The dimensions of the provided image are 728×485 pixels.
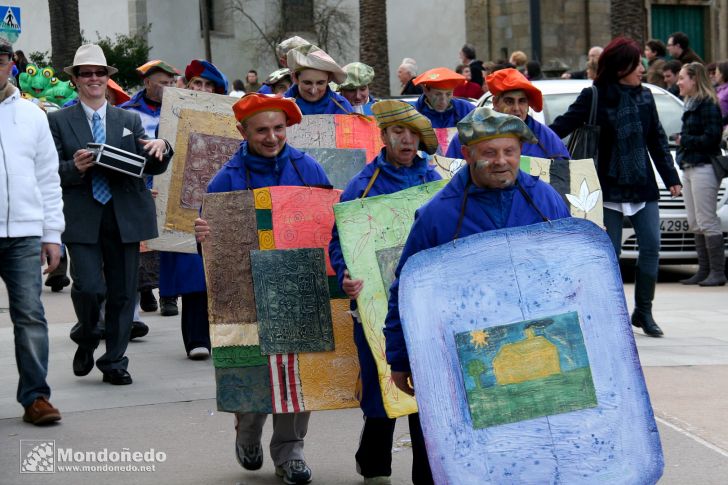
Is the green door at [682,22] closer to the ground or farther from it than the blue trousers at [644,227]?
farther from it

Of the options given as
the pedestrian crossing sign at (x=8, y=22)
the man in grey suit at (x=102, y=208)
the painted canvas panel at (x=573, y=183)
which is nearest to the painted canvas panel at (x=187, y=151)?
the man in grey suit at (x=102, y=208)

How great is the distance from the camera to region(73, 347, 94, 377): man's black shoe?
8352mm

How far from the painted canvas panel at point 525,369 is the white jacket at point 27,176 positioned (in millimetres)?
3412

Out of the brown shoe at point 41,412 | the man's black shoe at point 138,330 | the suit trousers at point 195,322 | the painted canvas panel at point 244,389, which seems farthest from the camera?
the man's black shoe at point 138,330

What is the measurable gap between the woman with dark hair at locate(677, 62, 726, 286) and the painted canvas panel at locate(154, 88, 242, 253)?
551 centimetres

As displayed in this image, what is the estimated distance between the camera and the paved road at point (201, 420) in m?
6.11

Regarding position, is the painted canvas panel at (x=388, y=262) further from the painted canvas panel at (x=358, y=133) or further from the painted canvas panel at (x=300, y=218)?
the painted canvas panel at (x=358, y=133)

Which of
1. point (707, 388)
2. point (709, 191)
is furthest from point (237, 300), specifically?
point (709, 191)

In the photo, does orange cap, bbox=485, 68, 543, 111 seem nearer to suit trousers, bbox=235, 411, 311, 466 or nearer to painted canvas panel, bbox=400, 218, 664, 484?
suit trousers, bbox=235, 411, 311, 466

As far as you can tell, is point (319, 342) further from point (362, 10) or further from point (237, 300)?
point (362, 10)

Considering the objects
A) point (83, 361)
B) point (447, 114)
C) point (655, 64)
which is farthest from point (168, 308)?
point (655, 64)

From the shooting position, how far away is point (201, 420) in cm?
716

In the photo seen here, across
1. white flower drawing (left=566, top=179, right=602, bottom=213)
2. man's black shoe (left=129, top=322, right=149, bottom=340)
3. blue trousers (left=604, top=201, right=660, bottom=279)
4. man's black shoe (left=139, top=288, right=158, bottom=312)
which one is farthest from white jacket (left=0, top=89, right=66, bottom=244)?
man's black shoe (left=139, top=288, right=158, bottom=312)

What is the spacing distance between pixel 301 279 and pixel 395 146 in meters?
0.73
